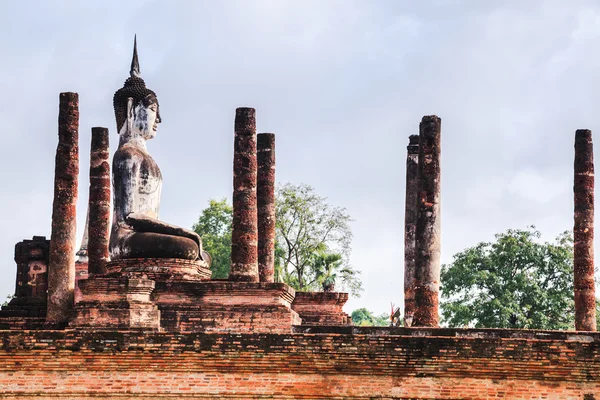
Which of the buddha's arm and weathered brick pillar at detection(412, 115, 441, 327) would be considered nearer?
the buddha's arm

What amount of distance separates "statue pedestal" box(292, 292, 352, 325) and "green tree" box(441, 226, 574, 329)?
1266 cm

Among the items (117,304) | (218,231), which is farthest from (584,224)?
(218,231)

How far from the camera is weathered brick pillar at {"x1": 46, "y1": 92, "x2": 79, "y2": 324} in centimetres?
1534

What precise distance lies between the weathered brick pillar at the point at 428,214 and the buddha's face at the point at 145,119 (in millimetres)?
4349

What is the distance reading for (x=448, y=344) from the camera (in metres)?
11.9

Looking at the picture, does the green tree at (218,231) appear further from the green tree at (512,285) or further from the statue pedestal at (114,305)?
the statue pedestal at (114,305)

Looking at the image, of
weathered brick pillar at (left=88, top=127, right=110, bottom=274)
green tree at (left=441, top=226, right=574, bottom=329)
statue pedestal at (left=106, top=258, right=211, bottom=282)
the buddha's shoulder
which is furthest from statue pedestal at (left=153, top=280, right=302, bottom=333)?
green tree at (left=441, top=226, right=574, bottom=329)

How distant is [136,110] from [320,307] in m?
4.72

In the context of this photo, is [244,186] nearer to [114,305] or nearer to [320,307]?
[320,307]

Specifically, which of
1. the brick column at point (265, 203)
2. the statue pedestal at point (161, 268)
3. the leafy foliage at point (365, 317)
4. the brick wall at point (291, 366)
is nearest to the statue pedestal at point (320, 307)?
the brick column at point (265, 203)

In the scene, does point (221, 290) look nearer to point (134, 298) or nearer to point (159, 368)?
point (134, 298)

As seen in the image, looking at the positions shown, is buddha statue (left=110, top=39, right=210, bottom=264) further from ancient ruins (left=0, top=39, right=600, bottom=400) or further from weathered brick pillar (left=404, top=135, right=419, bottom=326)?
weathered brick pillar (left=404, top=135, right=419, bottom=326)

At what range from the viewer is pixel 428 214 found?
16.6m

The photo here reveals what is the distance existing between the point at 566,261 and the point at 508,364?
66.9 feet
